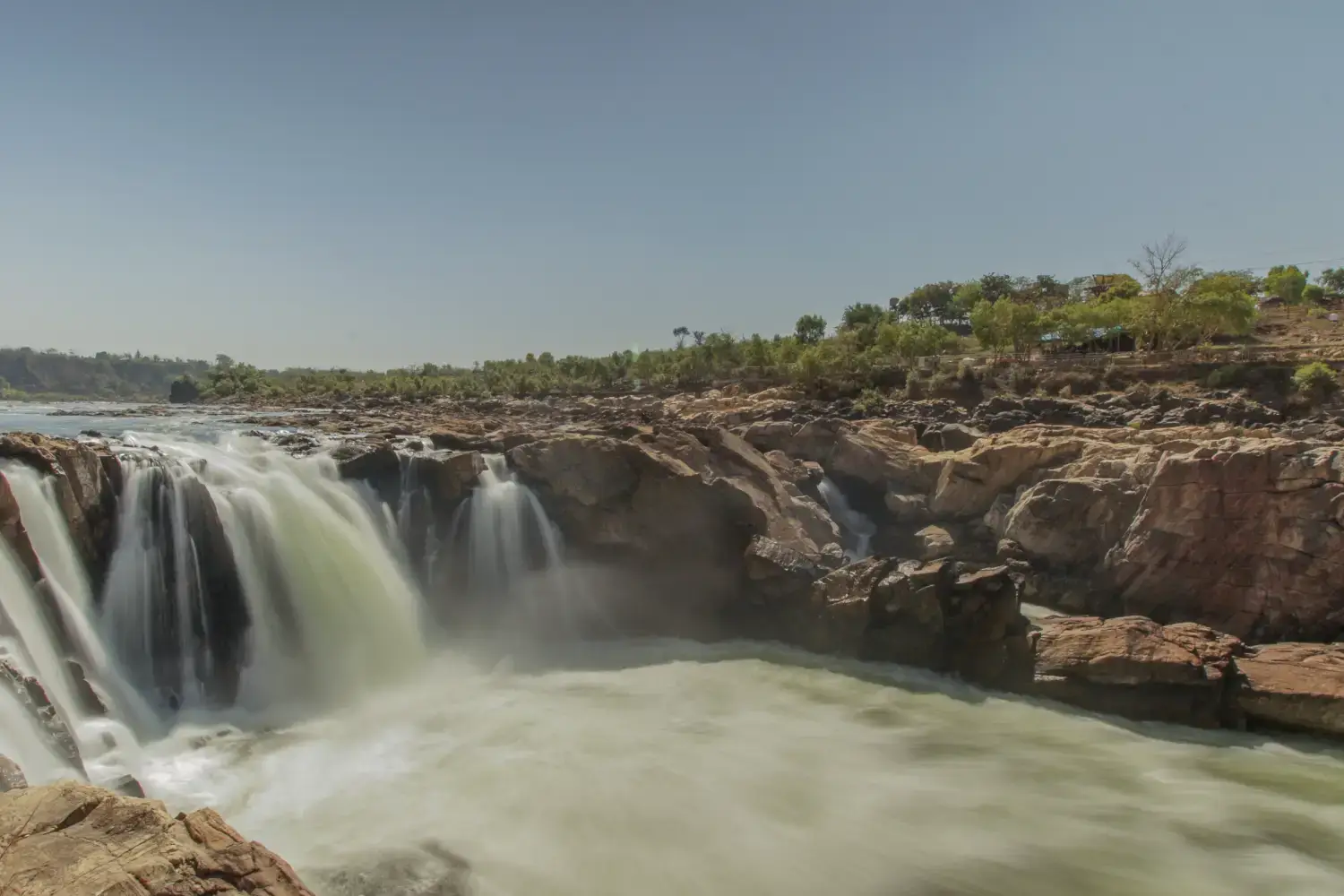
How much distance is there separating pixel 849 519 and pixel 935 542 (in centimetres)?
365

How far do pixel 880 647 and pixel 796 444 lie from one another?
12361 millimetres

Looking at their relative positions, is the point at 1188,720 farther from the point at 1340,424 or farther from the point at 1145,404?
the point at 1145,404

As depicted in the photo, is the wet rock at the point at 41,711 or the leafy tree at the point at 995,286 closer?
the wet rock at the point at 41,711

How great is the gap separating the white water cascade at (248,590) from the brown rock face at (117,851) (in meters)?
8.30

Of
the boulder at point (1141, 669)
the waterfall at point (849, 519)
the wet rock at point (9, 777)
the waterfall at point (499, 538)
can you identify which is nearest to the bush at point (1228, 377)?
the waterfall at point (849, 519)

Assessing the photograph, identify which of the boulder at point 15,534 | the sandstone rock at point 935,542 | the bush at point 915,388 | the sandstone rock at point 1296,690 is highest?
the bush at point 915,388

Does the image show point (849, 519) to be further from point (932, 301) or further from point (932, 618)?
point (932, 301)

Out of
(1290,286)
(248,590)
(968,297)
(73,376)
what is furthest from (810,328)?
(73,376)

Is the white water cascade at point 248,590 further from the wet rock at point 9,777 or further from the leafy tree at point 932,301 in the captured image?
the leafy tree at point 932,301

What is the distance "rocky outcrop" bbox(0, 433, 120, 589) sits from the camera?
12195 mm

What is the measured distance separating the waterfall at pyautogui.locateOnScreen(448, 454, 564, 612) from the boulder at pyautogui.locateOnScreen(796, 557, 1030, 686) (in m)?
7.25

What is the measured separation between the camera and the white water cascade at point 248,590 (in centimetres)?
1267

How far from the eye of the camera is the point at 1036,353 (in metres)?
51.6

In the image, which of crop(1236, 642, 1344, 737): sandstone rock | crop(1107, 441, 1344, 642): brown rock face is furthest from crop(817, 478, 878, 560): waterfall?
crop(1236, 642, 1344, 737): sandstone rock
